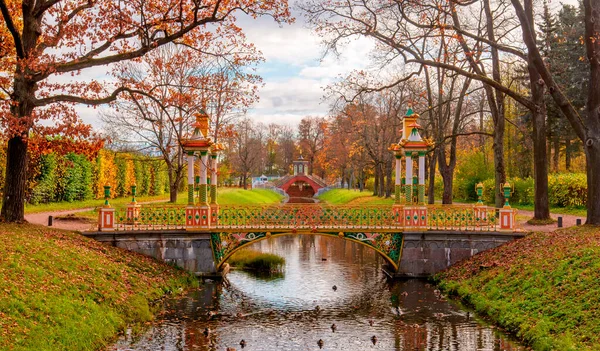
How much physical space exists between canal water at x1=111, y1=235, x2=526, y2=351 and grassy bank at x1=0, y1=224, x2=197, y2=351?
73 cm

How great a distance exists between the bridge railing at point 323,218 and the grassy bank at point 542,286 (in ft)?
5.63

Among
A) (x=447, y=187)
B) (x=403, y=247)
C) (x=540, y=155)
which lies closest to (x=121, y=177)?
(x=447, y=187)

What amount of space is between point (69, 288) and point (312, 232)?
8601mm

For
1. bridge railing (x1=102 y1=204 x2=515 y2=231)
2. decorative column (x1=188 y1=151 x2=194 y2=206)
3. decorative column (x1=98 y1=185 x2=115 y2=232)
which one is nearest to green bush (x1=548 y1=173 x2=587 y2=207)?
bridge railing (x1=102 y1=204 x2=515 y2=231)

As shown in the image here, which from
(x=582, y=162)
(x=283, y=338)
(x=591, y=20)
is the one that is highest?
(x=591, y=20)

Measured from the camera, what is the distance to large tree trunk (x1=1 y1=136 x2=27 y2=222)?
1816cm

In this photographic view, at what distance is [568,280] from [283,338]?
275 inches

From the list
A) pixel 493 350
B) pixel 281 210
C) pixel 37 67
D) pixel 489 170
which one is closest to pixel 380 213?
pixel 281 210

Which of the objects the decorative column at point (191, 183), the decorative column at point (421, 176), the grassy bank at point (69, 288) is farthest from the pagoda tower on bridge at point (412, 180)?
the grassy bank at point (69, 288)

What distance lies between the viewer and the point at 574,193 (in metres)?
27.5

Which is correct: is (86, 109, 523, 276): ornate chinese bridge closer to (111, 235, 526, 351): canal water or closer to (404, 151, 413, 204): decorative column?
(404, 151, 413, 204): decorative column

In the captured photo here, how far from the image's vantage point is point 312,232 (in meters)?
19.4

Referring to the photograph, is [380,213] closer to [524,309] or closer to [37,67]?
[524,309]

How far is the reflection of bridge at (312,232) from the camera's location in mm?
19453
